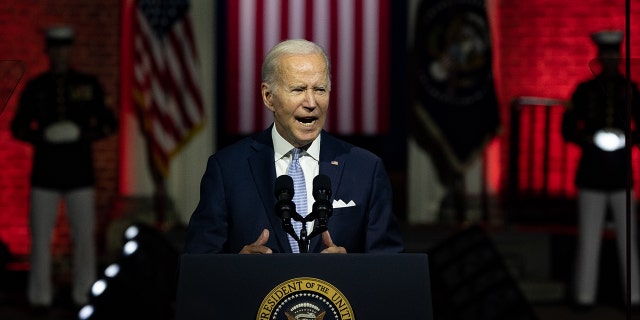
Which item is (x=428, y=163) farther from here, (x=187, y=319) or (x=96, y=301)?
(x=187, y=319)

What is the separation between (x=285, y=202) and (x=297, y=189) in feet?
0.99

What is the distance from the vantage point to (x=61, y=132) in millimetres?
7699

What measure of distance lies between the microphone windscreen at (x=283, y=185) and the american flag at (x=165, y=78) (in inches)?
240

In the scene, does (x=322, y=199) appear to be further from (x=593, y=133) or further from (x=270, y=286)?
(x=593, y=133)

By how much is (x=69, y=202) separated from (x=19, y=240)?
1799 mm

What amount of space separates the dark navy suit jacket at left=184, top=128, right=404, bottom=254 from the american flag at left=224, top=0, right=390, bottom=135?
5.81 meters

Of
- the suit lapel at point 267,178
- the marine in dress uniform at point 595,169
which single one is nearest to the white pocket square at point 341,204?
the suit lapel at point 267,178

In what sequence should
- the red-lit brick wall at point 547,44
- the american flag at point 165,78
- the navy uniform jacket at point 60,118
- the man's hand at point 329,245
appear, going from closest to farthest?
the man's hand at point 329,245 < the navy uniform jacket at point 60,118 < the american flag at point 165,78 < the red-lit brick wall at point 547,44

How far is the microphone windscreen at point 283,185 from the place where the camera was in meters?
3.09

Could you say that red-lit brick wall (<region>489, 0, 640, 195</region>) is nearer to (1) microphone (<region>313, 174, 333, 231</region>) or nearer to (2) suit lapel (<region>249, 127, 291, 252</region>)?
(2) suit lapel (<region>249, 127, 291, 252</region>)

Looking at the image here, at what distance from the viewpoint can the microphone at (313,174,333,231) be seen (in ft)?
A: 9.95

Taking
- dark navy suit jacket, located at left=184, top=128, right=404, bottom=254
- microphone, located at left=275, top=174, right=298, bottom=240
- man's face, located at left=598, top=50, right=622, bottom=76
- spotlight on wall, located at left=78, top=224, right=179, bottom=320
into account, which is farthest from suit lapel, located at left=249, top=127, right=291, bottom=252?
man's face, located at left=598, top=50, right=622, bottom=76

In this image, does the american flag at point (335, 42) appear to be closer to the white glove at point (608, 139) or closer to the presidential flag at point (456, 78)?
the presidential flag at point (456, 78)

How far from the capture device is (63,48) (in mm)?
7684
